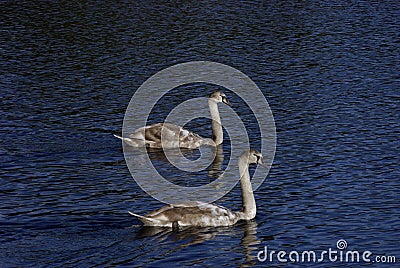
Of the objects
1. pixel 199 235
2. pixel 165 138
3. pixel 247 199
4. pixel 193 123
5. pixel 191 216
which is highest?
pixel 193 123

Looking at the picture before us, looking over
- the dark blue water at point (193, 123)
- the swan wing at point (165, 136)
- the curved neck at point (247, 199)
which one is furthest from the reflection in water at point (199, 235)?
the swan wing at point (165, 136)

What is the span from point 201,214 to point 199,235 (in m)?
0.79

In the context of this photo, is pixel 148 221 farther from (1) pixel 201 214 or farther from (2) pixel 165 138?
(2) pixel 165 138

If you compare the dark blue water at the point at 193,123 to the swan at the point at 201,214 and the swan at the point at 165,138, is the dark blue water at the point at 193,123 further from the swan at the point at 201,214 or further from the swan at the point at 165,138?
the swan at the point at 165,138

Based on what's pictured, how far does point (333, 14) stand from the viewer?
195 feet

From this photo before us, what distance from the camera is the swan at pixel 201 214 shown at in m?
22.9

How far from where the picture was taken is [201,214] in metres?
23.5

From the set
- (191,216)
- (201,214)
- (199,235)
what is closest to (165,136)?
(201,214)

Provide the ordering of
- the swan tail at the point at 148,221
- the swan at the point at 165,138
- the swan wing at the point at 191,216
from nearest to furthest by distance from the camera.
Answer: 1. the swan tail at the point at 148,221
2. the swan wing at the point at 191,216
3. the swan at the point at 165,138

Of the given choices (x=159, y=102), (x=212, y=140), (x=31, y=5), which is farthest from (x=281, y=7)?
(x=212, y=140)

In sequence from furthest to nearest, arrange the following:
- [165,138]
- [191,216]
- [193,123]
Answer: [193,123] → [165,138] → [191,216]

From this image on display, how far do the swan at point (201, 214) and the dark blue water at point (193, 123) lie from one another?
1.05 ft

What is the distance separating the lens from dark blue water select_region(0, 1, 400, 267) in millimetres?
22344

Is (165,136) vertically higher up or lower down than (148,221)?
higher up
